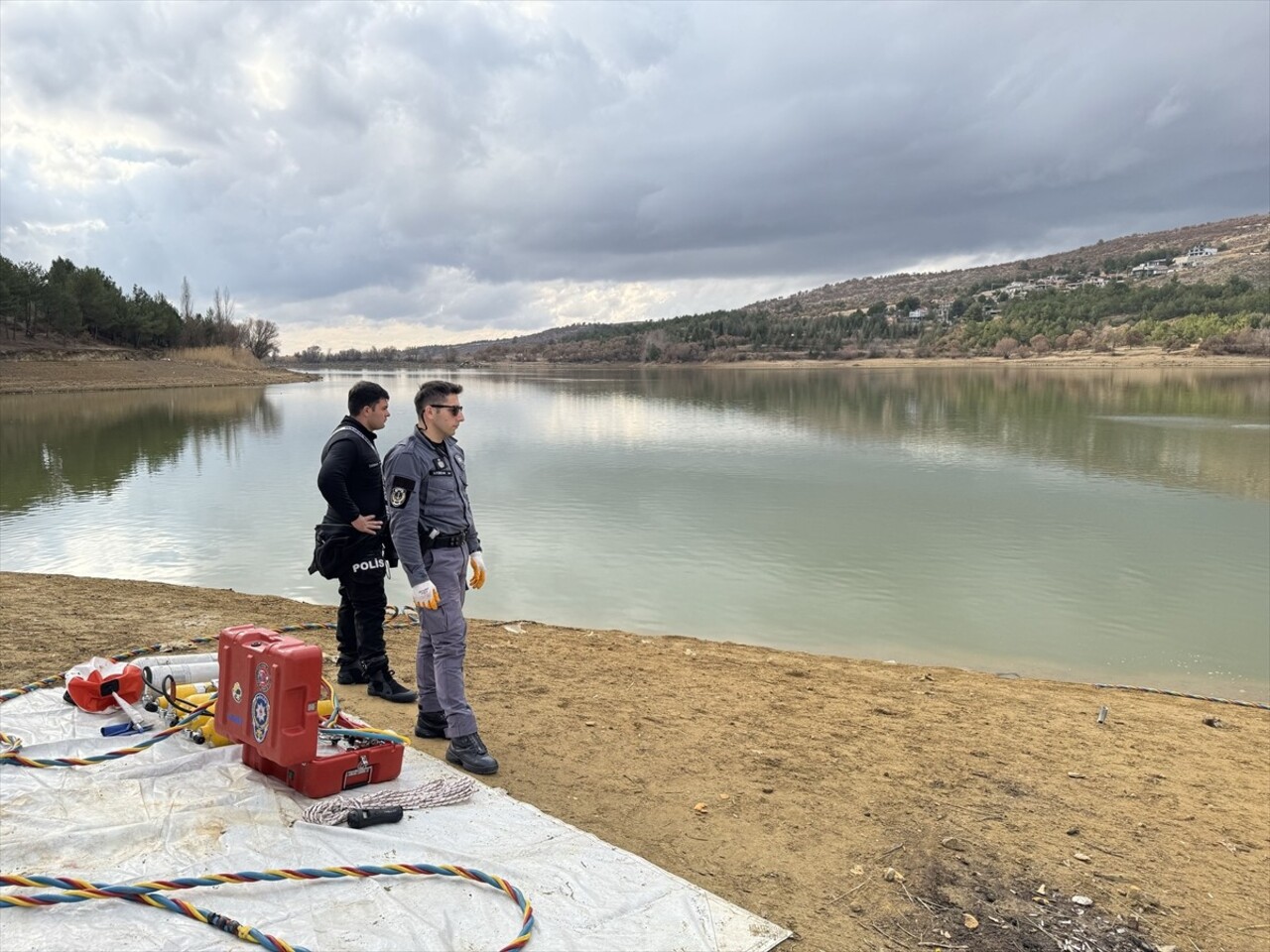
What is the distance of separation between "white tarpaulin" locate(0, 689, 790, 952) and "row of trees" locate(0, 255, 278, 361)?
2713 inches

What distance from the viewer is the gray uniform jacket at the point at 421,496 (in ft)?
13.6

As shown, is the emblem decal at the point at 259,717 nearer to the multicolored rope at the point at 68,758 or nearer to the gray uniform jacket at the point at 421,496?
the multicolored rope at the point at 68,758

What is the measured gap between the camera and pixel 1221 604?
966cm

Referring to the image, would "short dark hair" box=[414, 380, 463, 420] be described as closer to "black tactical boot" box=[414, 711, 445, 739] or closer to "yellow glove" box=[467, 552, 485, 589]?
"yellow glove" box=[467, 552, 485, 589]

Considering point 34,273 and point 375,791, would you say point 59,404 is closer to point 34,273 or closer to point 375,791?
point 34,273

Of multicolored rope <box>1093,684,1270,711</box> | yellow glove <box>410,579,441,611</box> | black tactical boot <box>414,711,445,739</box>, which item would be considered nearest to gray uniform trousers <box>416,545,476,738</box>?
yellow glove <box>410,579,441,611</box>

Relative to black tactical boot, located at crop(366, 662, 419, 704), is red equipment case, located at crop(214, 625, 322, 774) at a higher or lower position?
higher

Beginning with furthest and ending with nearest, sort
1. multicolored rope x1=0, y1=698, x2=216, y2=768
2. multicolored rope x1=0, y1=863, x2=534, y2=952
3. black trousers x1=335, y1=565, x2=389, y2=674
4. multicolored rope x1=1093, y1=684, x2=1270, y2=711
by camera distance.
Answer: multicolored rope x1=1093, y1=684, x2=1270, y2=711
black trousers x1=335, y1=565, x2=389, y2=674
multicolored rope x1=0, y1=698, x2=216, y2=768
multicolored rope x1=0, y1=863, x2=534, y2=952

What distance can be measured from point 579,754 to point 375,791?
1203mm

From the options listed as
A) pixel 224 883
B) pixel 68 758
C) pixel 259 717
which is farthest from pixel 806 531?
pixel 224 883

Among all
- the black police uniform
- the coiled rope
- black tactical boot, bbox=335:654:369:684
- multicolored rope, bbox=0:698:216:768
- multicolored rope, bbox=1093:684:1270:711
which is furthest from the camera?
multicolored rope, bbox=1093:684:1270:711

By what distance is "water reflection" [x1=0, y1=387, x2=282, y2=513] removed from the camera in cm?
1755

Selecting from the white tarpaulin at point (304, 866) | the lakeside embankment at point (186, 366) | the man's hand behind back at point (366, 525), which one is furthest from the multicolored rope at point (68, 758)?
the lakeside embankment at point (186, 366)

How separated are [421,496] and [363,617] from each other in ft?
4.68
